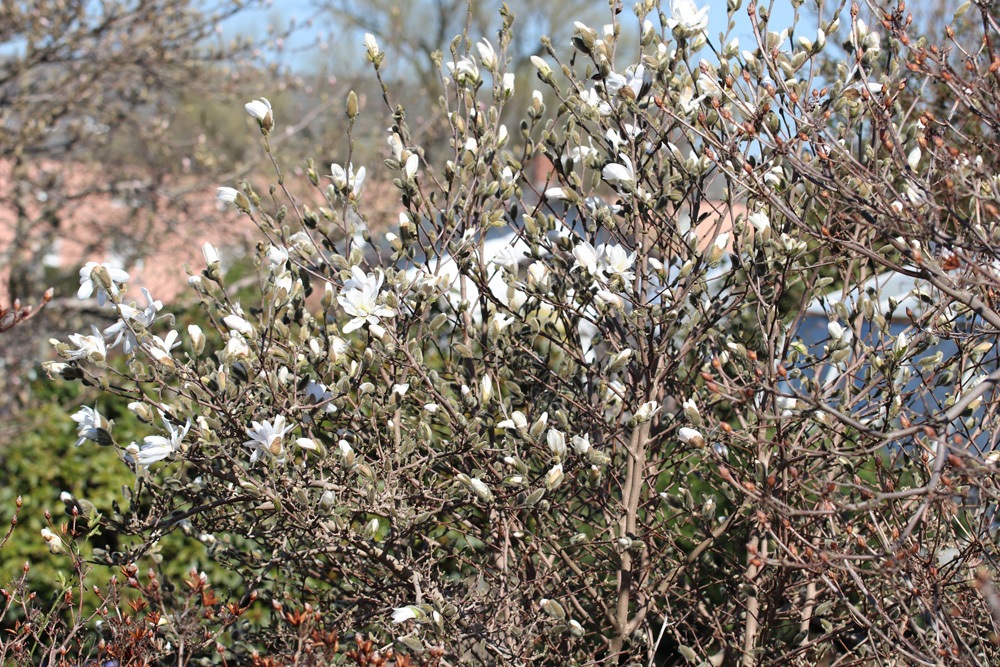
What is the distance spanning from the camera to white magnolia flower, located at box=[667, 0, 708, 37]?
219 cm

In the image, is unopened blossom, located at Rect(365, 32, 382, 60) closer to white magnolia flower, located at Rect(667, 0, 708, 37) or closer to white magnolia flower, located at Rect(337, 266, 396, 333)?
white magnolia flower, located at Rect(337, 266, 396, 333)

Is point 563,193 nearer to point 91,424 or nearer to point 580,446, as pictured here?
point 580,446

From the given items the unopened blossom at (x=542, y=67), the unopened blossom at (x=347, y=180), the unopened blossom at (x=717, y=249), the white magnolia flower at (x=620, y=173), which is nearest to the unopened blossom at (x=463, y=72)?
the unopened blossom at (x=542, y=67)

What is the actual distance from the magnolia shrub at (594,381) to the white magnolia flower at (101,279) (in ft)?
0.03

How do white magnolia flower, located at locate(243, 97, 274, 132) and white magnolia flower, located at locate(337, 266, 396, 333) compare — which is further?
white magnolia flower, located at locate(243, 97, 274, 132)

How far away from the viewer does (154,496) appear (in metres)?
2.31

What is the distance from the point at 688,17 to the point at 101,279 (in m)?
1.51

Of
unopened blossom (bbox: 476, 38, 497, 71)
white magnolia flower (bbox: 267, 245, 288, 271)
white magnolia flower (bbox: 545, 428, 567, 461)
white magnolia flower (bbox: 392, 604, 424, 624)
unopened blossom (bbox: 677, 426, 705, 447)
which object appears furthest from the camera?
unopened blossom (bbox: 476, 38, 497, 71)

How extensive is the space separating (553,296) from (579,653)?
3.15 ft

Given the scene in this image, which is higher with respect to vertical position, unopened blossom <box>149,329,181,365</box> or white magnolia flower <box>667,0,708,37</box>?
white magnolia flower <box>667,0,708,37</box>

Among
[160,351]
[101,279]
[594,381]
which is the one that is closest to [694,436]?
[594,381]

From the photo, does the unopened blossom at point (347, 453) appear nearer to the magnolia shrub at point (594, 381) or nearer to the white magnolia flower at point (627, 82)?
the magnolia shrub at point (594, 381)

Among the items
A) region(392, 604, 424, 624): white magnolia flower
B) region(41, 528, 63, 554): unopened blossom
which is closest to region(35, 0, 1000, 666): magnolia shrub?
region(392, 604, 424, 624): white magnolia flower

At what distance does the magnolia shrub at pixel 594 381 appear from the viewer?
2045mm
